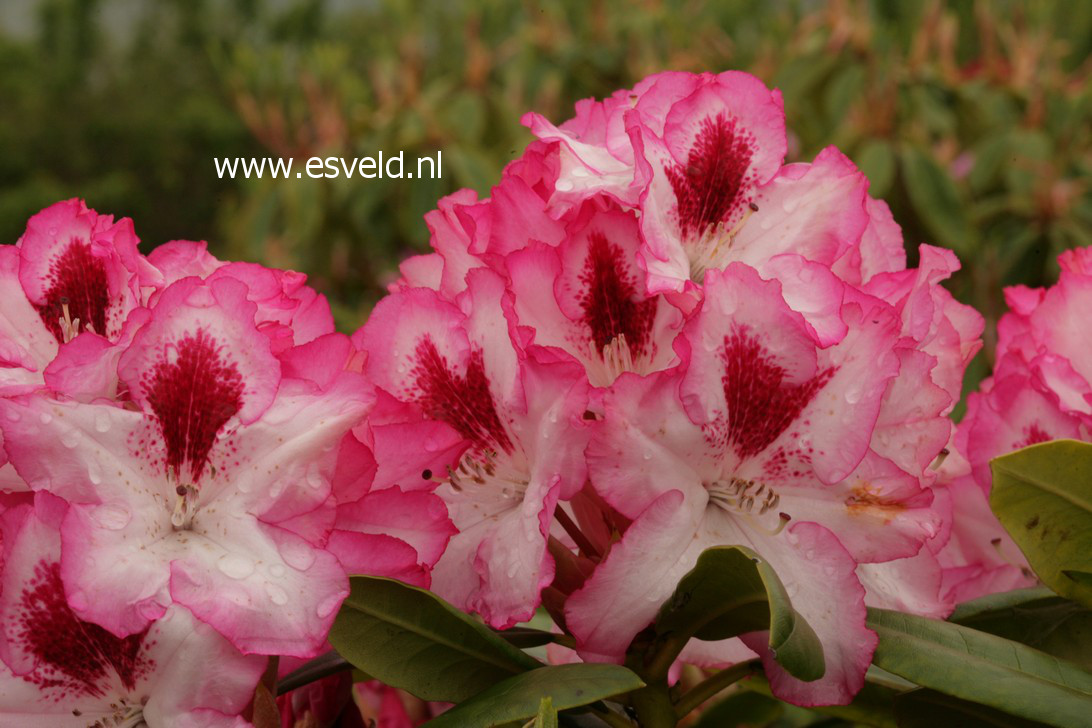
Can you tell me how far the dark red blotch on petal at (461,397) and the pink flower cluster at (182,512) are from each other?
39 mm

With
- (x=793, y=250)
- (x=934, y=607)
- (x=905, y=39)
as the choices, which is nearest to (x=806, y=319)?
(x=793, y=250)

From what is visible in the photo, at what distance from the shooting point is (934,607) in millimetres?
603

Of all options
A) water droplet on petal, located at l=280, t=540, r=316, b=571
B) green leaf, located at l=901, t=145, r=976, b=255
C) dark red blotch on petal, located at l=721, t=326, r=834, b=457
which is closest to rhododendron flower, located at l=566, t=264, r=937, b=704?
dark red blotch on petal, located at l=721, t=326, r=834, b=457

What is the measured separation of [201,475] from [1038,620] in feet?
1.39

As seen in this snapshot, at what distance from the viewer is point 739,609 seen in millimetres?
544

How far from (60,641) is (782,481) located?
1.04 feet

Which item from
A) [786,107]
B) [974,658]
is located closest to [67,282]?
[974,658]

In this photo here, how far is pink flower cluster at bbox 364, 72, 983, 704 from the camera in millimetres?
522

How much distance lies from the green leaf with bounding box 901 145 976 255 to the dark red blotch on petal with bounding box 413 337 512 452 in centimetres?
226

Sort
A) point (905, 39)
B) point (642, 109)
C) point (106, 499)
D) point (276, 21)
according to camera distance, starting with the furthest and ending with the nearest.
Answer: point (276, 21)
point (905, 39)
point (642, 109)
point (106, 499)

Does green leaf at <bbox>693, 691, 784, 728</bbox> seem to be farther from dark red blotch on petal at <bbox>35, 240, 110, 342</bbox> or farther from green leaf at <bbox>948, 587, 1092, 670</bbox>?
dark red blotch on petal at <bbox>35, 240, 110, 342</bbox>

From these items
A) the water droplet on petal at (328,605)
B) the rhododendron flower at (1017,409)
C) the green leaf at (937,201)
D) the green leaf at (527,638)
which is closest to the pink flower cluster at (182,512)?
the water droplet on petal at (328,605)

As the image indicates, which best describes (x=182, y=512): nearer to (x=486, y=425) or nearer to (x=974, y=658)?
(x=486, y=425)

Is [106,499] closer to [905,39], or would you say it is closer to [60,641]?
[60,641]
